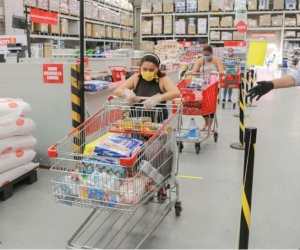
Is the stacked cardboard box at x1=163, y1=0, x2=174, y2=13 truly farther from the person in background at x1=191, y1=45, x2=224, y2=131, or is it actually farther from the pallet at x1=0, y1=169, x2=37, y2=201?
the pallet at x1=0, y1=169, x2=37, y2=201

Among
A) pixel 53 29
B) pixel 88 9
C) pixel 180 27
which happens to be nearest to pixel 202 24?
pixel 180 27

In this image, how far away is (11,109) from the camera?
350 centimetres

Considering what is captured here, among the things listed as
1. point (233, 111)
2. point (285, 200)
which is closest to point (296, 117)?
point (233, 111)

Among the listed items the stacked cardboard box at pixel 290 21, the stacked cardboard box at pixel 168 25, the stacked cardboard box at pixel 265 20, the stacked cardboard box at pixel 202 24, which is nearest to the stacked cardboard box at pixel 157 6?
the stacked cardboard box at pixel 168 25

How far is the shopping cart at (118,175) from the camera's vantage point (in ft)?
7.46

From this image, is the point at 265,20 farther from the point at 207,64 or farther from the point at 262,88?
the point at 262,88

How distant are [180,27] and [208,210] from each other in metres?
16.0

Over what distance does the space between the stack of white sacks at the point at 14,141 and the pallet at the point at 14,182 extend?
4 cm

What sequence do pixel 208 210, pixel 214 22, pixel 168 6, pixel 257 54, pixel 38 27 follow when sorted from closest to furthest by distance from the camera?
pixel 208 210 → pixel 257 54 → pixel 38 27 → pixel 214 22 → pixel 168 6

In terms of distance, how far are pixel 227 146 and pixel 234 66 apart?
4.07 m

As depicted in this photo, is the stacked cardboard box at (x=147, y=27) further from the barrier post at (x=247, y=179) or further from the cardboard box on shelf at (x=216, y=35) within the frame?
the barrier post at (x=247, y=179)

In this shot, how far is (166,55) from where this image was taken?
12109mm

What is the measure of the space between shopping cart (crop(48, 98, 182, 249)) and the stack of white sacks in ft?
A: 2.51

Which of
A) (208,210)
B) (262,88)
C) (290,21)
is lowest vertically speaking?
(208,210)
